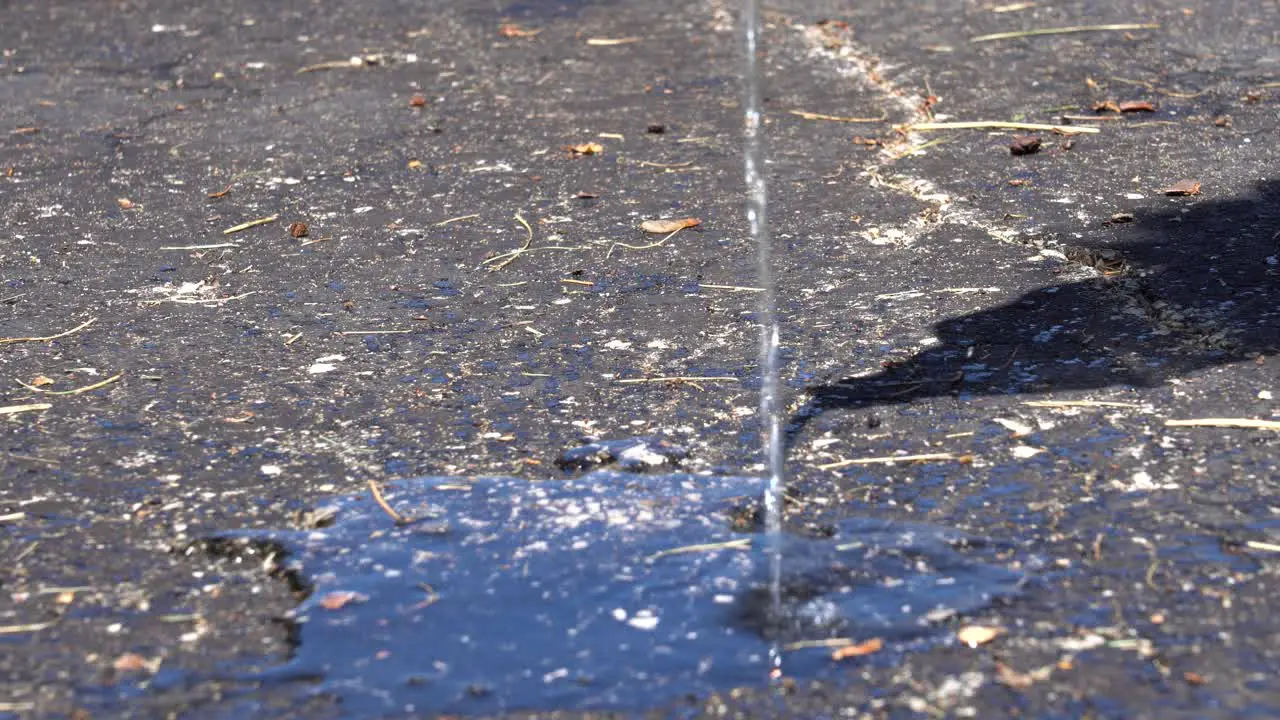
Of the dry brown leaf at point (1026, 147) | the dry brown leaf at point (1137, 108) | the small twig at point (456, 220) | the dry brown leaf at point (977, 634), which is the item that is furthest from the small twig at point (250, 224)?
the dry brown leaf at point (1137, 108)

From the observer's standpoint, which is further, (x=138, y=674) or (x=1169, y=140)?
(x=1169, y=140)

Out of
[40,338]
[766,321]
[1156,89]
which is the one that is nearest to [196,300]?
[40,338]

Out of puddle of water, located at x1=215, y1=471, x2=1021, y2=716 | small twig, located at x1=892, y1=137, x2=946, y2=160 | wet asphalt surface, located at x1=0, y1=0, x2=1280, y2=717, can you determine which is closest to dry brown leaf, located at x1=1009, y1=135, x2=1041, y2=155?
wet asphalt surface, located at x1=0, y1=0, x2=1280, y2=717

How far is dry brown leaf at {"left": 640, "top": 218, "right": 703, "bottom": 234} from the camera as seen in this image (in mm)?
3445

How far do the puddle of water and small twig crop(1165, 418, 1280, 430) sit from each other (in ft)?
1.83

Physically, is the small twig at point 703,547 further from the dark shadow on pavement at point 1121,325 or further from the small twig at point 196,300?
the small twig at point 196,300

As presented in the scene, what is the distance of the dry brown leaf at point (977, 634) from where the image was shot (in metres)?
1.82

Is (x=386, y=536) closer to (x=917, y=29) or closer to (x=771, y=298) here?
(x=771, y=298)

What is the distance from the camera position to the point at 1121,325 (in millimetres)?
2750

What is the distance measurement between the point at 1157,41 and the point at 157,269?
11.3 feet

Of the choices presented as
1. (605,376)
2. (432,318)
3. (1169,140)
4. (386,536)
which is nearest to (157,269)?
(432,318)

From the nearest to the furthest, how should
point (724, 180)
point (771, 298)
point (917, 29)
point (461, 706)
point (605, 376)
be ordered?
point (461, 706)
point (605, 376)
point (771, 298)
point (724, 180)
point (917, 29)

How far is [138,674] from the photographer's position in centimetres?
182

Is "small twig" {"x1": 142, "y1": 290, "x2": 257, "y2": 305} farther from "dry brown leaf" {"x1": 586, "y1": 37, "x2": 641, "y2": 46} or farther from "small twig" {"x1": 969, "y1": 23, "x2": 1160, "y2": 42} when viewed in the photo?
"small twig" {"x1": 969, "y1": 23, "x2": 1160, "y2": 42}
